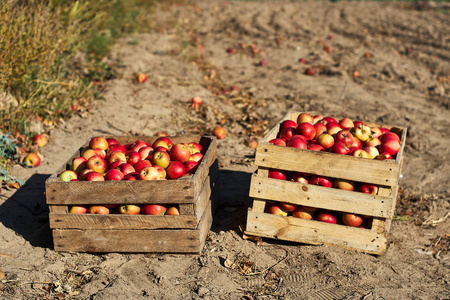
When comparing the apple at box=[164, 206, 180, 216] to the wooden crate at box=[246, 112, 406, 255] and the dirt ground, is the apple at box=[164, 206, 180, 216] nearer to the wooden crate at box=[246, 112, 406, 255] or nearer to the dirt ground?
the dirt ground

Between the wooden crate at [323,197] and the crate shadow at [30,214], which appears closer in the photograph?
the wooden crate at [323,197]

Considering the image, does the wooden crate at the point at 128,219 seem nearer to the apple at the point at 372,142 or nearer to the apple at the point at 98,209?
the apple at the point at 98,209

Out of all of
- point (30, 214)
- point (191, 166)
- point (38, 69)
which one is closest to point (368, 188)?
point (191, 166)

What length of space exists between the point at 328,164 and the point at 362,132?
777 mm

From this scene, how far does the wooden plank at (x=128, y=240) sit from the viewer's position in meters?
3.80

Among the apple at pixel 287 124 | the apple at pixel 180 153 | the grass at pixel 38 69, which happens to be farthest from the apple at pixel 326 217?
the grass at pixel 38 69

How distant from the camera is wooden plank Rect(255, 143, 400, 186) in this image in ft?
11.8

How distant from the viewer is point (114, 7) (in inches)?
419

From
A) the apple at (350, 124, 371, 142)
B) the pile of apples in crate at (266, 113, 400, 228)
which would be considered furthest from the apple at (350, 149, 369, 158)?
the apple at (350, 124, 371, 142)

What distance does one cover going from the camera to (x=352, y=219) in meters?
3.82

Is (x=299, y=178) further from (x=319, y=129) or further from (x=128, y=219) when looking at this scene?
(x=128, y=219)

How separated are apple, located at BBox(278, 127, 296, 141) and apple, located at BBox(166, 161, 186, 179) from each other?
1020 mm

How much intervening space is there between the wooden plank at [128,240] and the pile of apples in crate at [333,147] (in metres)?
0.83

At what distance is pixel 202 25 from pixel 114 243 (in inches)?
403
